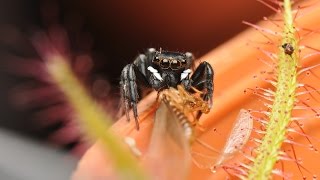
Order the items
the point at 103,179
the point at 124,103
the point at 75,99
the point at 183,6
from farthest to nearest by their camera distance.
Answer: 1. the point at 183,6
2. the point at 124,103
3. the point at 103,179
4. the point at 75,99

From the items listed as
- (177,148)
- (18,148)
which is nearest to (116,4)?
(18,148)

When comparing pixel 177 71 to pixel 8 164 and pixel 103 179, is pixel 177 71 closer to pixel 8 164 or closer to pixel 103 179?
pixel 103 179

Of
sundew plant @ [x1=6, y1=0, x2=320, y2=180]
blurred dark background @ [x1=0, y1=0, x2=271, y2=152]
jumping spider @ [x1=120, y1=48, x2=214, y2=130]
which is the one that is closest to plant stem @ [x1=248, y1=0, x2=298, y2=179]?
sundew plant @ [x1=6, y1=0, x2=320, y2=180]

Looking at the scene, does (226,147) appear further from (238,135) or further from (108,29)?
(108,29)

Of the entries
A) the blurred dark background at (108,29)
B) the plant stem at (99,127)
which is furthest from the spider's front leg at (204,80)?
the plant stem at (99,127)

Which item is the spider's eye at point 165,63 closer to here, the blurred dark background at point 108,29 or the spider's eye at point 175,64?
the spider's eye at point 175,64

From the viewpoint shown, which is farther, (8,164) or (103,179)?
(8,164)

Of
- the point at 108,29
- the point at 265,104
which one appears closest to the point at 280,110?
the point at 265,104

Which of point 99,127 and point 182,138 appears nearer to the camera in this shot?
point 99,127
